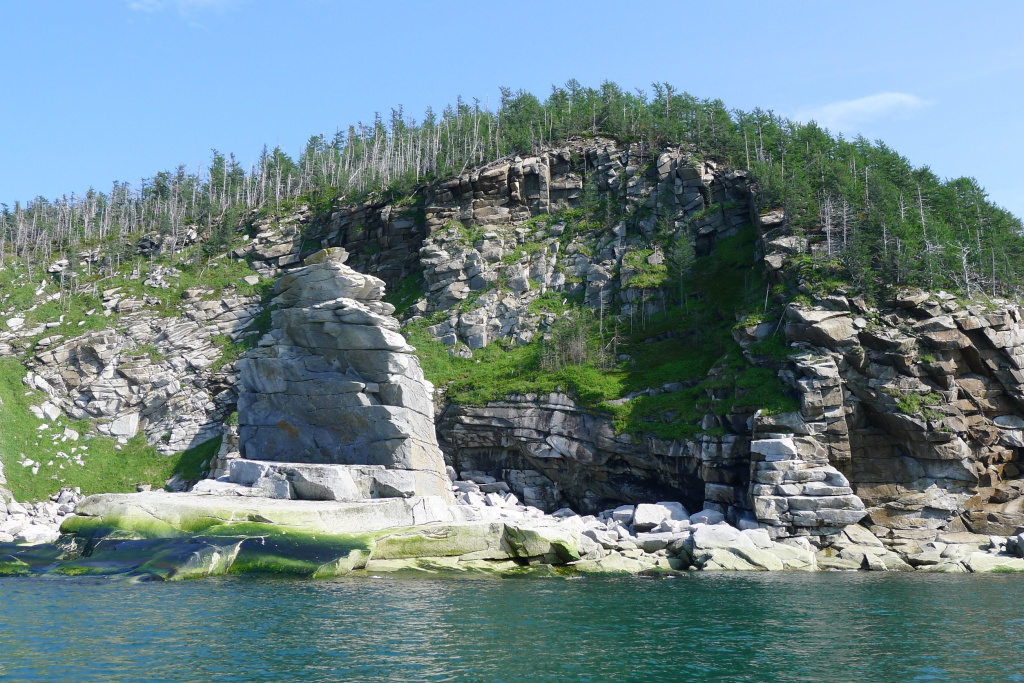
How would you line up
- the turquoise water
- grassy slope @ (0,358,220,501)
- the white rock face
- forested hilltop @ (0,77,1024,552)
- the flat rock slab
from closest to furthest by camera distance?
1. the turquoise water
2. the flat rock slab
3. the white rock face
4. forested hilltop @ (0,77,1024,552)
5. grassy slope @ (0,358,220,501)

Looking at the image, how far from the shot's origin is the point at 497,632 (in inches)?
1047

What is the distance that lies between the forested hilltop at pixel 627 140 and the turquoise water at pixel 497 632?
3797 centimetres

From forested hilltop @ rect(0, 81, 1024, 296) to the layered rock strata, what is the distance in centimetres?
3734

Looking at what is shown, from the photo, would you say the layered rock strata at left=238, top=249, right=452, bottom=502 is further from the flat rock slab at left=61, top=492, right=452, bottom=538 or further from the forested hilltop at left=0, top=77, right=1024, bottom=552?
the flat rock slab at left=61, top=492, right=452, bottom=538

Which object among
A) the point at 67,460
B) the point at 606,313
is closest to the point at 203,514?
the point at 67,460

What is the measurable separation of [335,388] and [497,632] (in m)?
32.2

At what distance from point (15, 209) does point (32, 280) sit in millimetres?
41524

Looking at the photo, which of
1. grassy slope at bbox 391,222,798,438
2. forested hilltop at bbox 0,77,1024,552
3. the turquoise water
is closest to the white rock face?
forested hilltop at bbox 0,77,1024,552

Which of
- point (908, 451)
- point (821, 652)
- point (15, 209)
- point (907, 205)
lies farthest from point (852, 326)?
point (15, 209)

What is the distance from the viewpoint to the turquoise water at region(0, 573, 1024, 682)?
21453 millimetres

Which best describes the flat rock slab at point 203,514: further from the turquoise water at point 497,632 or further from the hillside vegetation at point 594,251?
the hillside vegetation at point 594,251

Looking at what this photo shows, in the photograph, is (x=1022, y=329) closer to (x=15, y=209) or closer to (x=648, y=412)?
(x=648, y=412)

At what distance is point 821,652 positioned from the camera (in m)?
24.8

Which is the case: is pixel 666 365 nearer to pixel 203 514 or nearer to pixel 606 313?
pixel 606 313
